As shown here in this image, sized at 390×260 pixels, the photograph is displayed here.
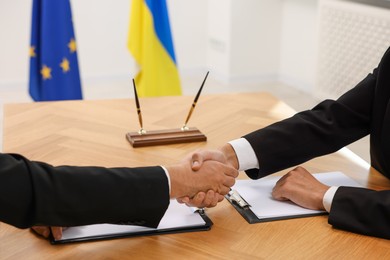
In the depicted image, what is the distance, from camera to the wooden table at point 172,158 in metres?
1.25

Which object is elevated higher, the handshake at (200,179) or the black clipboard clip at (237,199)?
the handshake at (200,179)

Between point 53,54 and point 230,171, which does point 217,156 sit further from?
point 53,54

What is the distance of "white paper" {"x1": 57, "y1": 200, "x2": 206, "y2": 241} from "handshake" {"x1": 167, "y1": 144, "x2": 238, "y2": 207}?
4cm

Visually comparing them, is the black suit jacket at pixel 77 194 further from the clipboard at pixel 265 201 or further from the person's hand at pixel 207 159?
the clipboard at pixel 265 201

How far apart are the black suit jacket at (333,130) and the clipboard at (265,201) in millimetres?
58

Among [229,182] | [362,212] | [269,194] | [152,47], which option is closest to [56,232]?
[229,182]

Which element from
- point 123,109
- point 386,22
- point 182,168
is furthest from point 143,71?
point 182,168

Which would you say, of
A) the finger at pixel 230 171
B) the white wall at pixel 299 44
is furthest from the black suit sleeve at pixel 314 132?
the white wall at pixel 299 44

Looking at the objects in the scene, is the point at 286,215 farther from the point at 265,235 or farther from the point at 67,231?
the point at 67,231

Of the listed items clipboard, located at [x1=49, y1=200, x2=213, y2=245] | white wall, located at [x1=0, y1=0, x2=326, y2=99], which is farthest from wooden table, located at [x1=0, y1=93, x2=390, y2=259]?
white wall, located at [x1=0, y1=0, x2=326, y2=99]

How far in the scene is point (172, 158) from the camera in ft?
5.97

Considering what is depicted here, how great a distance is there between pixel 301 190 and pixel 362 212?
18 centimetres

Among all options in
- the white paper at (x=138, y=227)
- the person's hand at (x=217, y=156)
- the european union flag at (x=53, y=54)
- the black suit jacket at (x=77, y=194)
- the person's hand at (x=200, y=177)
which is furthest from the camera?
the european union flag at (x=53, y=54)

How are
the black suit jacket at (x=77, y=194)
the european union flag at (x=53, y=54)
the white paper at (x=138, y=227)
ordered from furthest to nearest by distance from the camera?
the european union flag at (x=53, y=54)
the white paper at (x=138, y=227)
the black suit jacket at (x=77, y=194)
